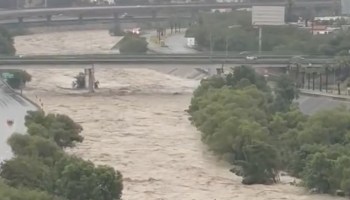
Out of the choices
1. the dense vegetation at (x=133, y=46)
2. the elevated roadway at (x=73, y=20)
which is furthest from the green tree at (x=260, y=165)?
the elevated roadway at (x=73, y=20)

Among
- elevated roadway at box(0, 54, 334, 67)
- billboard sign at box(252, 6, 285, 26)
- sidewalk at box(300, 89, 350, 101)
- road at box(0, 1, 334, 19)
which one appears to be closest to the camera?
sidewalk at box(300, 89, 350, 101)

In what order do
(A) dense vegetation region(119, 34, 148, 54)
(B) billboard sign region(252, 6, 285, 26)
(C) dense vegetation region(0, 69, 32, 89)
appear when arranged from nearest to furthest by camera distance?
1. (C) dense vegetation region(0, 69, 32, 89)
2. (A) dense vegetation region(119, 34, 148, 54)
3. (B) billboard sign region(252, 6, 285, 26)

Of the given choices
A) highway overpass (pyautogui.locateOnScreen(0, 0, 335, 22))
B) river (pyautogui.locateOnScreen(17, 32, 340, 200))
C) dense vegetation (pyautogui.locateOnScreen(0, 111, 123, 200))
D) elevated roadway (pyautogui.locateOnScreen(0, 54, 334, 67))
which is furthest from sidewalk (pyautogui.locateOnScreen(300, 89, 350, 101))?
highway overpass (pyautogui.locateOnScreen(0, 0, 335, 22))

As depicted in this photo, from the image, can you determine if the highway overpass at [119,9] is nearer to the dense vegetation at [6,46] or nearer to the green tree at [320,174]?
the dense vegetation at [6,46]

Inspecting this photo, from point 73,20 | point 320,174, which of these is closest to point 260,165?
point 320,174

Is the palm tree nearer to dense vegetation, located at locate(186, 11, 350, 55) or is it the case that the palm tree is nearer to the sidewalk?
dense vegetation, located at locate(186, 11, 350, 55)
